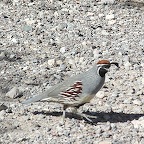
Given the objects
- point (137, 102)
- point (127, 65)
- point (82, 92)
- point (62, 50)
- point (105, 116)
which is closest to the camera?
point (82, 92)

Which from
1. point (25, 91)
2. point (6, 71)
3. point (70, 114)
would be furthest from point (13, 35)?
point (70, 114)

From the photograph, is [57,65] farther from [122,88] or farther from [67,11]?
[67,11]

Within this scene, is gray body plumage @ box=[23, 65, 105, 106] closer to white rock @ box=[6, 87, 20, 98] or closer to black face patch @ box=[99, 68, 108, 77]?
black face patch @ box=[99, 68, 108, 77]

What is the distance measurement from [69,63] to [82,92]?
1.51 metres

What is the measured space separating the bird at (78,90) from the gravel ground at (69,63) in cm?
19

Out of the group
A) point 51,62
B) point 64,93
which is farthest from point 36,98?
point 51,62

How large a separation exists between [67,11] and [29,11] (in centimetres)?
58

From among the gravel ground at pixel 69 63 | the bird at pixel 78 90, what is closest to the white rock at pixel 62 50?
the gravel ground at pixel 69 63

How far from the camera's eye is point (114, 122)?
19.5 feet

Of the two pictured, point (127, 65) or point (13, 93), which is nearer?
point (13, 93)

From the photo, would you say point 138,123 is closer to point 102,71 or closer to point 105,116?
point 105,116

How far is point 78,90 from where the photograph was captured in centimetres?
582

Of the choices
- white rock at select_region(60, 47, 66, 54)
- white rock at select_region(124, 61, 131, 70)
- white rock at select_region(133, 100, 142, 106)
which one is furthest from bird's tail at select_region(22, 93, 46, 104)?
white rock at select_region(60, 47, 66, 54)

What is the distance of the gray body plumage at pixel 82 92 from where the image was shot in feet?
19.1
